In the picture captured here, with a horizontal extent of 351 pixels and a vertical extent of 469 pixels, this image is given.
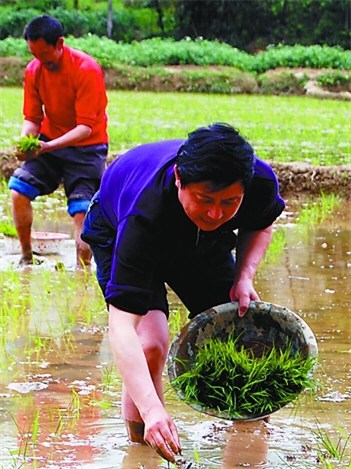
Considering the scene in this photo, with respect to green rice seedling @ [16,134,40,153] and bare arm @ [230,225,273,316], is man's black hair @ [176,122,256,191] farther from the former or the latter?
green rice seedling @ [16,134,40,153]

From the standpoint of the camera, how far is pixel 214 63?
81.1ft

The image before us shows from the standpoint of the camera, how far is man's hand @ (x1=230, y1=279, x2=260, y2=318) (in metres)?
2.90

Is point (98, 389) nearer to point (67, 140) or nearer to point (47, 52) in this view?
point (67, 140)

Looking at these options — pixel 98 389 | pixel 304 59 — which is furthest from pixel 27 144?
pixel 304 59

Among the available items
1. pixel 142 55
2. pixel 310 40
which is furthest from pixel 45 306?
pixel 310 40

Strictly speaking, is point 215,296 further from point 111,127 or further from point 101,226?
point 111,127

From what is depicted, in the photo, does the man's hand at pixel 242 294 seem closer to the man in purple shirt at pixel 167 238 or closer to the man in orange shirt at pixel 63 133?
the man in purple shirt at pixel 167 238

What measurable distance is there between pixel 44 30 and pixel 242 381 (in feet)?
9.51

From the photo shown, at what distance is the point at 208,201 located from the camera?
7.82 ft

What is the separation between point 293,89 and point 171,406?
18.8 m

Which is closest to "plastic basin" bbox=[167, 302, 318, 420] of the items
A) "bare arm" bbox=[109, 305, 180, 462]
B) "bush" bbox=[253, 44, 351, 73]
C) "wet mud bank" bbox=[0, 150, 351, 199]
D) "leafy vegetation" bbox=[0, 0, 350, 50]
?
"bare arm" bbox=[109, 305, 180, 462]

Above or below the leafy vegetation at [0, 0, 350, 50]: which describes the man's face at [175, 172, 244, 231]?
above

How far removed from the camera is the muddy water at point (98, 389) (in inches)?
113

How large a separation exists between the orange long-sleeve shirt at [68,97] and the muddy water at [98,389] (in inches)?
31.2
